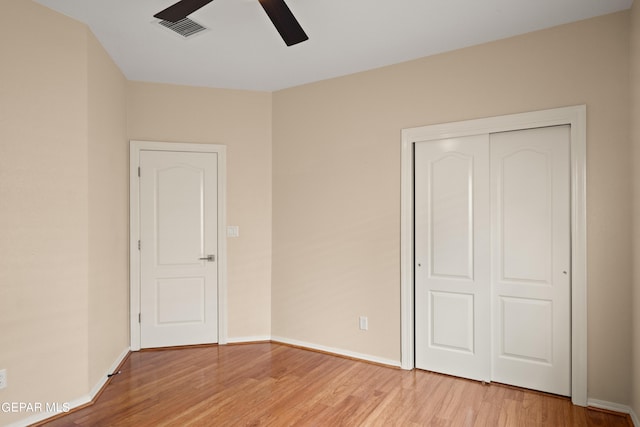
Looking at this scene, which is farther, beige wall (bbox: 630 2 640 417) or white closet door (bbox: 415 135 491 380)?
white closet door (bbox: 415 135 491 380)

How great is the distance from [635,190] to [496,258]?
3.37ft

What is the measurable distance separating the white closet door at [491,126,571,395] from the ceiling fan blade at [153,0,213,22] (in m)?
2.38

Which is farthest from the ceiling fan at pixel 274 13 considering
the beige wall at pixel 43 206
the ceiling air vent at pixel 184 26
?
the beige wall at pixel 43 206

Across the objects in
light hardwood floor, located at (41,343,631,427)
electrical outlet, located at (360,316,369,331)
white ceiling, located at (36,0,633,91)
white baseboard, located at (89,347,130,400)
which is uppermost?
white ceiling, located at (36,0,633,91)

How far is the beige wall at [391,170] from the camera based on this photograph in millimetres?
2783

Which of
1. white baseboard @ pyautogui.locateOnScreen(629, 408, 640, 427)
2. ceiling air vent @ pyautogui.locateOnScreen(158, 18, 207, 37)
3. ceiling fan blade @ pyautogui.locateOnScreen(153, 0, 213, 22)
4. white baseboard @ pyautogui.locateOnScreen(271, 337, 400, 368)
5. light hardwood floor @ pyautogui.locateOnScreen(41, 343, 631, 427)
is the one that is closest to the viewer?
ceiling fan blade @ pyautogui.locateOnScreen(153, 0, 213, 22)

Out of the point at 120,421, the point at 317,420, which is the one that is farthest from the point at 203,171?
the point at 317,420

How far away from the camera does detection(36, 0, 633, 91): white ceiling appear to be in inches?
107

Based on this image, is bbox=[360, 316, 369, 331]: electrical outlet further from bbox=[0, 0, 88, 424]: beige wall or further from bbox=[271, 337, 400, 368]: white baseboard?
bbox=[0, 0, 88, 424]: beige wall

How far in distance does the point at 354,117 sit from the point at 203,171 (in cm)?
169

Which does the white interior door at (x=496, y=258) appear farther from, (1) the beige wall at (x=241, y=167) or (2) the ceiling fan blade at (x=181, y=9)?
(2) the ceiling fan blade at (x=181, y=9)

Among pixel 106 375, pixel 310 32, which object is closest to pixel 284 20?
pixel 310 32

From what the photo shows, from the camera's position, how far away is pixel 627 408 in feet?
8.93

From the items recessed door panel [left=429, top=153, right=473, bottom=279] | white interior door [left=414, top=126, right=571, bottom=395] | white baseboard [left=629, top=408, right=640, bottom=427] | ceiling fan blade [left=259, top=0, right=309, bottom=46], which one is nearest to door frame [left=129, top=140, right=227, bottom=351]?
ceiling fan blade [left=259, top=0, right=309, bottom=46]
